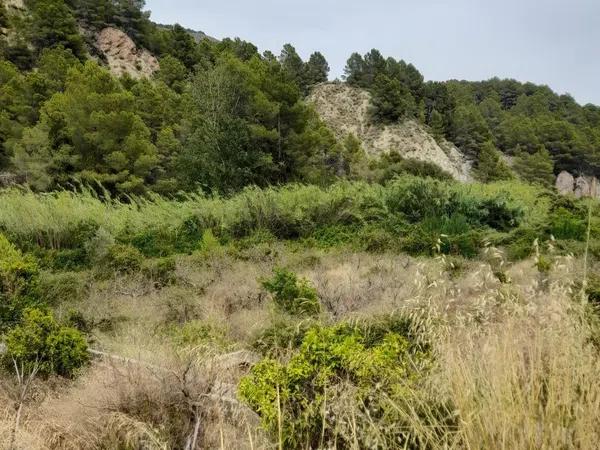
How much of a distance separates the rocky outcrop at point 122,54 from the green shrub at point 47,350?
44.8m

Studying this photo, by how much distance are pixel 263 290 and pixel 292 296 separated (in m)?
1.14

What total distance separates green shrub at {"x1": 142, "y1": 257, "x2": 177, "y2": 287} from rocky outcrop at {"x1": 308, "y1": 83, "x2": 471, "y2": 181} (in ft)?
120

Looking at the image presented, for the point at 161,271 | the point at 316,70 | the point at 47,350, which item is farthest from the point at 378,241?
the point at 316,70

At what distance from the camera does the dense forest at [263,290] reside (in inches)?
87.7

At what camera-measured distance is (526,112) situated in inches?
2899

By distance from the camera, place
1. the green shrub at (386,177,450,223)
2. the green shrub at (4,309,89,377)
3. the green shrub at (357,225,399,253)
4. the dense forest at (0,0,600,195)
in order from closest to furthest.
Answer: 1. the green shrub at (4,309,89,377)
2. the green shrub at (357,225,399,253)
3. the green shrub at (386,177,450,223)
4. the dense forest at (0,0,600,195)

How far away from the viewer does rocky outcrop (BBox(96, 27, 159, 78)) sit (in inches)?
1761

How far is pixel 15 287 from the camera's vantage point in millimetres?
5715

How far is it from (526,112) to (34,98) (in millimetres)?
69558

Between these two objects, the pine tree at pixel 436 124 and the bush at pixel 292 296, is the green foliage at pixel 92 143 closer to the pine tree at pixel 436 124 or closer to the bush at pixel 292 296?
the bush at pixel 292 296

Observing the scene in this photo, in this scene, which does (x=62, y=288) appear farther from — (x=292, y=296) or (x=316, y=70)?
(x=316, y=70)

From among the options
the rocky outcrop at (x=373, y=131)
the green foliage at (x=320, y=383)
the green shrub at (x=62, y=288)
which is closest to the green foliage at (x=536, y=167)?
the rocky outcrop at (x=373, y=131)

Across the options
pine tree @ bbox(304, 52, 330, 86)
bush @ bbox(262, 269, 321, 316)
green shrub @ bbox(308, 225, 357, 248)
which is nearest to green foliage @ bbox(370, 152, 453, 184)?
green shrub @ bbox(308, 225, 357, 248)

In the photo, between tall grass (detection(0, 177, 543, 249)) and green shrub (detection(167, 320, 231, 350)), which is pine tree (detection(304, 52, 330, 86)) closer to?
tall grass (detection(0, 177, 543, 249))
